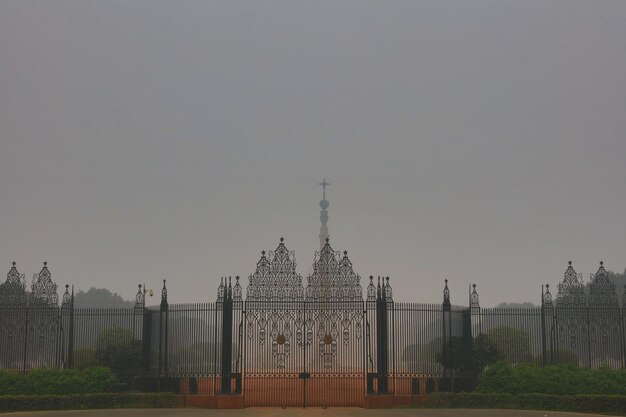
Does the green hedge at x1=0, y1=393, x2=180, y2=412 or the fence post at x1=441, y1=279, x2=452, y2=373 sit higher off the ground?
the fence post at x1=441, y1=279, x2=452, y2=373

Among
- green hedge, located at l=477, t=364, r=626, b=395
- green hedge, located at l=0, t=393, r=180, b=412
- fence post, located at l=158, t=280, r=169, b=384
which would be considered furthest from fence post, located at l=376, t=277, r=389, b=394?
fence post, located at l=158, t=280, r=169, b=384

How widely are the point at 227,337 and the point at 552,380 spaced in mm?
10284

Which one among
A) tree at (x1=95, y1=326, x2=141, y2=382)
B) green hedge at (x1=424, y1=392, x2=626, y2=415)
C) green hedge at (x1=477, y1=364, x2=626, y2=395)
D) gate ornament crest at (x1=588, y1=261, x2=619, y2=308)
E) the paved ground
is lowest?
the paved ground

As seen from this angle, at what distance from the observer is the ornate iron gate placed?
24.8 m

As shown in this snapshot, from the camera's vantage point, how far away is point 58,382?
77.9ft

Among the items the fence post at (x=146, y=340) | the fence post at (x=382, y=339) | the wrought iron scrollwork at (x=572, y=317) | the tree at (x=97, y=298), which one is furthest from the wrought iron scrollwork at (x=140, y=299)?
the tree at (x=97, y=298)

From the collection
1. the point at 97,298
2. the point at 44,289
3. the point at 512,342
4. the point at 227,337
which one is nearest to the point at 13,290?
the point at 44,289

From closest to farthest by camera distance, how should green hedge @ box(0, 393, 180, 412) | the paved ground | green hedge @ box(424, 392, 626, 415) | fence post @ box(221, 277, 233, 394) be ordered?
the paved ground, green hedge @ box(424, 392, 626, 415), green hedge @ box(0, 393, 180, 412), fence post @ box(221, 277, 233, 394)

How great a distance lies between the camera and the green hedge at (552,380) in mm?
23391

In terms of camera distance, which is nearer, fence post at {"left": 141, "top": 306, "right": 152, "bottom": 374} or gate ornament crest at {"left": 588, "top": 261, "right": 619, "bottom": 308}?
fence post at {"left": 141, "top": 306, "right": 152, "bottom": 374}

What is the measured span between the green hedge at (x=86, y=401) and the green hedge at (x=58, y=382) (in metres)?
0.58

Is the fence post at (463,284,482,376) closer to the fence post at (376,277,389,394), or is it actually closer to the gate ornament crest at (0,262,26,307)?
the fence post at (376,277,389,394)

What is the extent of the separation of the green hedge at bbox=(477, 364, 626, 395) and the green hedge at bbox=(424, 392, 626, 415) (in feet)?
1.58

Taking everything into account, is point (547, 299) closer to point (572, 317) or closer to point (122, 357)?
point (572, 317)
